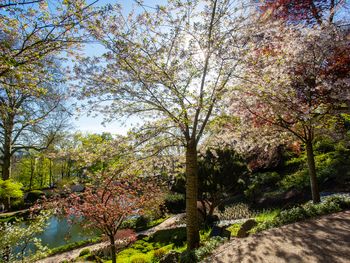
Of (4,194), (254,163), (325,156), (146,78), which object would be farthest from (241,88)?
(4,194)

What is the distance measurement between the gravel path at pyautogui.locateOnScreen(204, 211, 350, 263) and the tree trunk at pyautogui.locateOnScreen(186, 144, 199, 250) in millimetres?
751

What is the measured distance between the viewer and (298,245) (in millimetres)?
5211

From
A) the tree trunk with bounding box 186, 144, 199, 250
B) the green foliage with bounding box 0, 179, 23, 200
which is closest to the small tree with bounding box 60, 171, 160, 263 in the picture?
the tree trunk with bounding box 186, 144, 199, 250

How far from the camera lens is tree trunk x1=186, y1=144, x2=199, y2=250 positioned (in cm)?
684

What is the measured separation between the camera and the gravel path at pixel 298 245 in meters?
4.63

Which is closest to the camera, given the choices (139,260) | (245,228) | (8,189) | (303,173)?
(245,228)

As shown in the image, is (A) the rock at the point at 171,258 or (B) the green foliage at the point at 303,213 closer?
(A) the rock at the point at 171,258

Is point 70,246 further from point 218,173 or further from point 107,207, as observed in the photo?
point 218,173

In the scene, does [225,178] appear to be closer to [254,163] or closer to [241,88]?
[254,163]

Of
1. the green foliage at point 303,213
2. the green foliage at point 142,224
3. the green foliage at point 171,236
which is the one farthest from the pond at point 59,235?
the green foliage at point 303,213

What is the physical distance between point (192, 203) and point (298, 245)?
2663mm

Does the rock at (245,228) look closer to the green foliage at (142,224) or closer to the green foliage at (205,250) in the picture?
the green foliage at (205,250)

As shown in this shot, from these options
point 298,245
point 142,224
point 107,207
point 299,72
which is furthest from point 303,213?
point 142,224

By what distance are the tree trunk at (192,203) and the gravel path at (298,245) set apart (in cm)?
75
